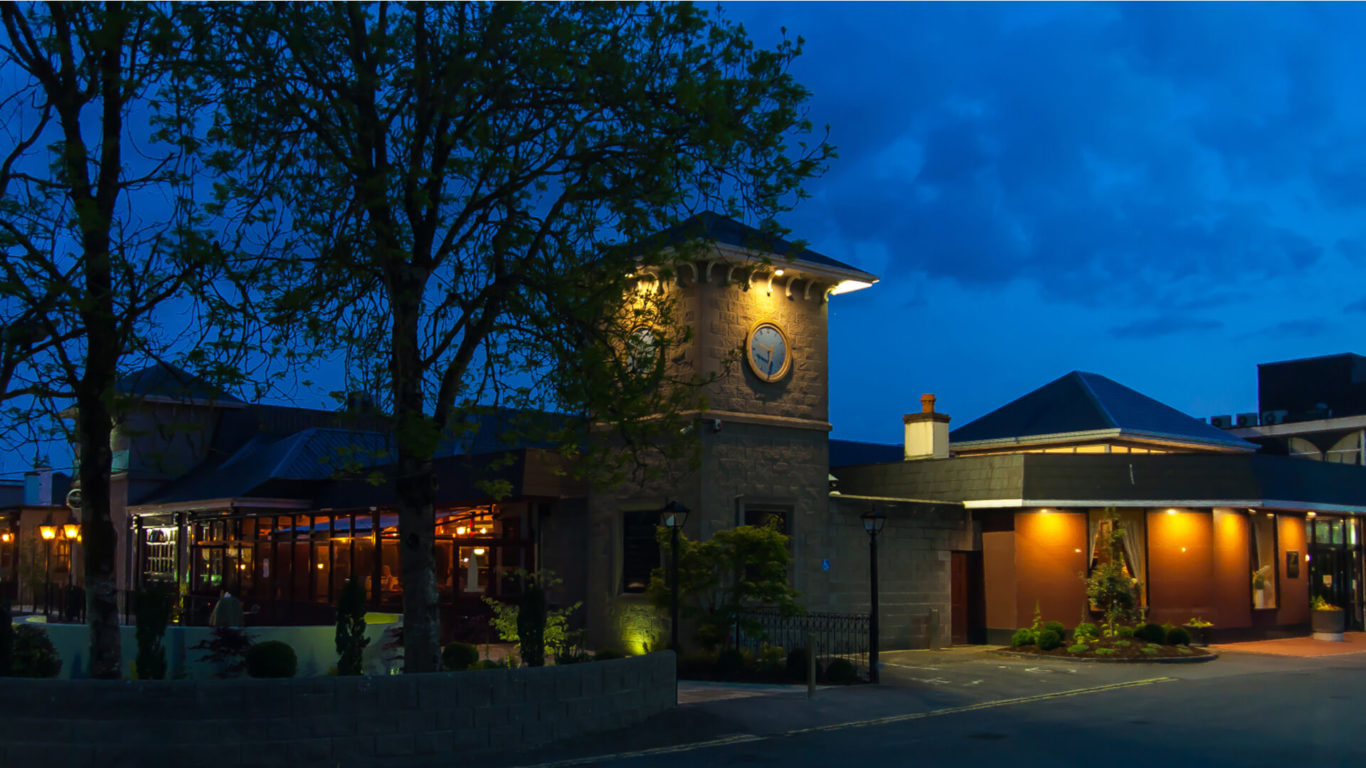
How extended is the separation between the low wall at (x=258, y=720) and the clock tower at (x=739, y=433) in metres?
9.16

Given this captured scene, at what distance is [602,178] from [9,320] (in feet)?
21.4

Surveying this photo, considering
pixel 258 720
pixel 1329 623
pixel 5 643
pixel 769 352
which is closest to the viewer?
pixel 258 720

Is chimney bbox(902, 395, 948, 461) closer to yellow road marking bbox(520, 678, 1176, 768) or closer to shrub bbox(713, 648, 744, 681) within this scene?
yellow road marking bbox(520, 678, 1176, 768)

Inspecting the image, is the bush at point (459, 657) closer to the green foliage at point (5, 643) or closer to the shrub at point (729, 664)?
the shrub at point (729, 664)

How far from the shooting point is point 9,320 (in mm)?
12188

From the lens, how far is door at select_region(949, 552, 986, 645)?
26.4 metres

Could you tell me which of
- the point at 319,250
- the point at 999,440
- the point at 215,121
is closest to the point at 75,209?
the point at 215,121

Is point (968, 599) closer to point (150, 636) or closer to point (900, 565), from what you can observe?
point (900, 565)

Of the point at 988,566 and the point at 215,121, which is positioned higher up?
the point at 215,121

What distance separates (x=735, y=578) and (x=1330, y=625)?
Result: 1693 centimetres

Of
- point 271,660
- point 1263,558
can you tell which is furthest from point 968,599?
point 271,660

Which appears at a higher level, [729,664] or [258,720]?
[258,720]

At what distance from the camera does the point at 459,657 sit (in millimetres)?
15711

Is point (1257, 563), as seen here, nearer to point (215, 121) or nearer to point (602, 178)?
point (602, 178)
